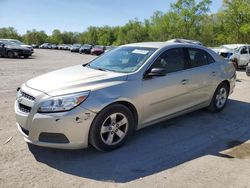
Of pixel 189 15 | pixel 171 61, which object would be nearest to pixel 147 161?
pixel 171 61

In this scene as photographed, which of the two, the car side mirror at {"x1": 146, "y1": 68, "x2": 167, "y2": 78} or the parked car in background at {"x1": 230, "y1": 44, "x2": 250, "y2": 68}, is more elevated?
the parked car in background at {"x1": 230, "y1": 44, "x2": 250, "y2": 68}

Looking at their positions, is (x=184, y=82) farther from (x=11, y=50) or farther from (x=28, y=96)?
(x=11, y=50)

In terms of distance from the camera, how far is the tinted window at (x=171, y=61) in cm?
485

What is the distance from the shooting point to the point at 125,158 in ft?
13.0

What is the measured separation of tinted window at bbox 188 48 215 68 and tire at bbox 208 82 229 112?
2.21 feet

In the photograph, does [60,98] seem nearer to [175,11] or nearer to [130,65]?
[130,65]

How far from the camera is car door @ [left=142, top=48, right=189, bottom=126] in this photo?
454 centimetres

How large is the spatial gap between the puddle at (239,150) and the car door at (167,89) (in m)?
1.15

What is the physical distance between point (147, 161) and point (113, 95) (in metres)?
1.05

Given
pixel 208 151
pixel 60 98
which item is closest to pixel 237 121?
pixel 208 151

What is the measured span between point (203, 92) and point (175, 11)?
43349mm

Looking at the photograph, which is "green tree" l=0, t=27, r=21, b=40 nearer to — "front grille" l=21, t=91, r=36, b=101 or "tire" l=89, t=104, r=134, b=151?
"front grille" l=21, t=91, r=36, b=101

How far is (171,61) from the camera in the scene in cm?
511

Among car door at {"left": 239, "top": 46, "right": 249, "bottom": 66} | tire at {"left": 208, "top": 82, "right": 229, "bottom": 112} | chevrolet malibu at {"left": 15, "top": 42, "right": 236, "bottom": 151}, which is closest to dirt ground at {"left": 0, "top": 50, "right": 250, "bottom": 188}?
chevrolet malibu at {"left": 15, "top": 42, "right": 236, "bottom": 151}
